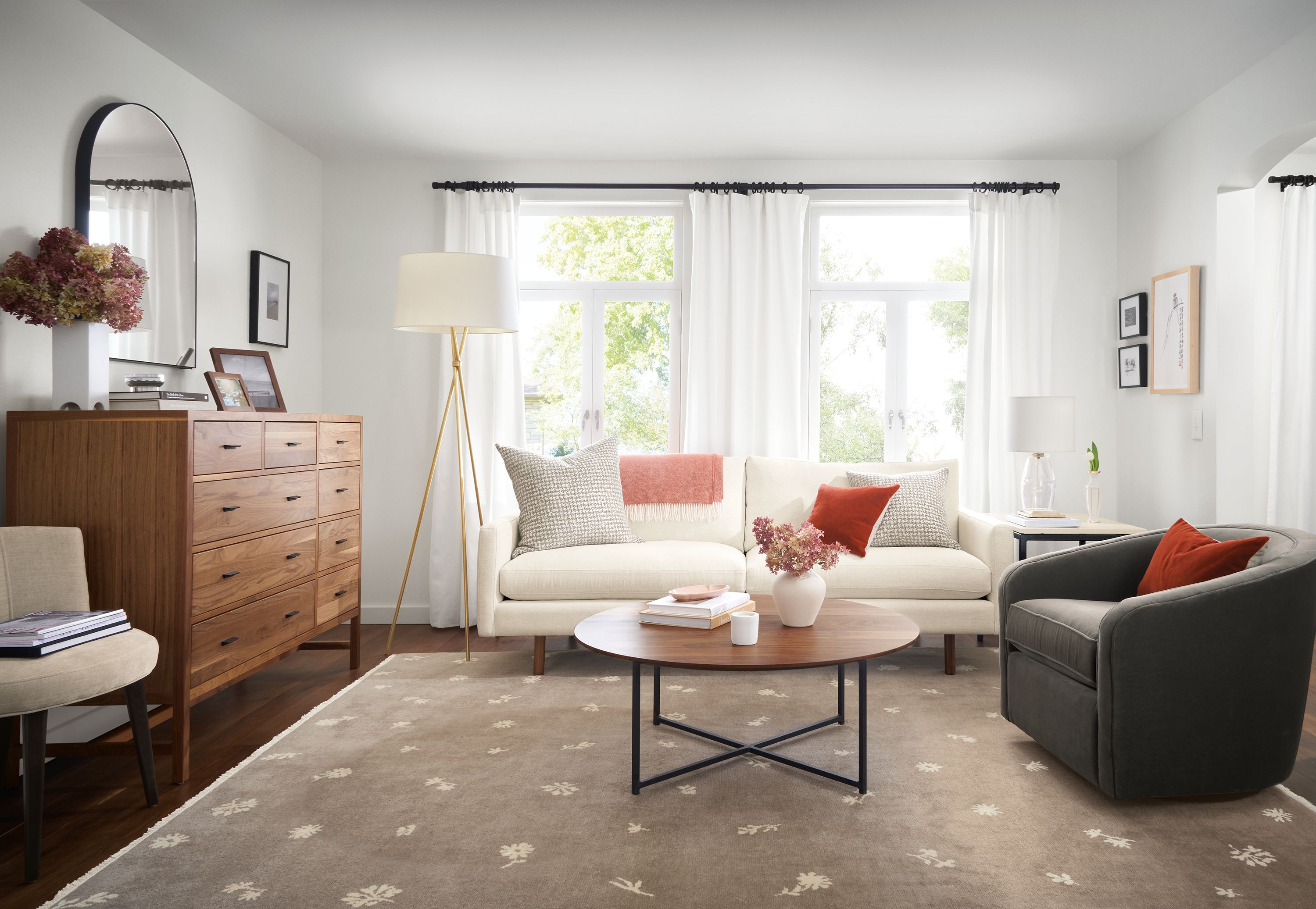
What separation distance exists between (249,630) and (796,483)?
8.33 feet

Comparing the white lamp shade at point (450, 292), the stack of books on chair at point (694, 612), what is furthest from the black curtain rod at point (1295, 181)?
the white lamp shade at point (450, 292)

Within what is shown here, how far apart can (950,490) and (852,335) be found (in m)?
1.10

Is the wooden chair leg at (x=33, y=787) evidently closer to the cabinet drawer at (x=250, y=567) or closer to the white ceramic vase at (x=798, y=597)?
the cabinet drawer at (x=250, y=567)

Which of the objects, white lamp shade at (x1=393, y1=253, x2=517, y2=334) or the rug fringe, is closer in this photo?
the rug fringe

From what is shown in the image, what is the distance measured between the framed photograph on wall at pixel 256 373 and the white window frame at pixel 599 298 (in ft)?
4.88

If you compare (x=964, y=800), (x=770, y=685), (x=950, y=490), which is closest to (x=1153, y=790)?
(x=964, y=800)

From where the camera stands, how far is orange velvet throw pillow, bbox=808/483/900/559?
3637 millimetres

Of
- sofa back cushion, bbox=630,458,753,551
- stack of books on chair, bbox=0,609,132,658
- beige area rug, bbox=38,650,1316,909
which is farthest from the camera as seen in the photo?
sofa back cushion, bbox=630,458,753,551

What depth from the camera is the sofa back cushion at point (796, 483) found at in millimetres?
4051

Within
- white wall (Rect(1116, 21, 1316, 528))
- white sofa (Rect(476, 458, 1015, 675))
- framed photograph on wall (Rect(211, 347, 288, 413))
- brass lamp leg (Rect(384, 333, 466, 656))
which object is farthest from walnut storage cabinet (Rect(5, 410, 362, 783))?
white wall (Rect(1116, 21, 1316, 528))

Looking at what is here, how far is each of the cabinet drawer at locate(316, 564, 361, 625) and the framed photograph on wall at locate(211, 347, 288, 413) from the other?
76 cm

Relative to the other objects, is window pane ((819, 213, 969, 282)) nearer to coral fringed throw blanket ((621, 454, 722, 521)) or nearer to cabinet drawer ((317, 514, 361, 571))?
coral fringed throw blanket ((621, 454, 722, 521))

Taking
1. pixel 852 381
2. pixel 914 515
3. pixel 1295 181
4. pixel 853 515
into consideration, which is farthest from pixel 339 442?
pixel 1295 181

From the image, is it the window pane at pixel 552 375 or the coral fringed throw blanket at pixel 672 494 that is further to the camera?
the window pane at pixel 552 375
